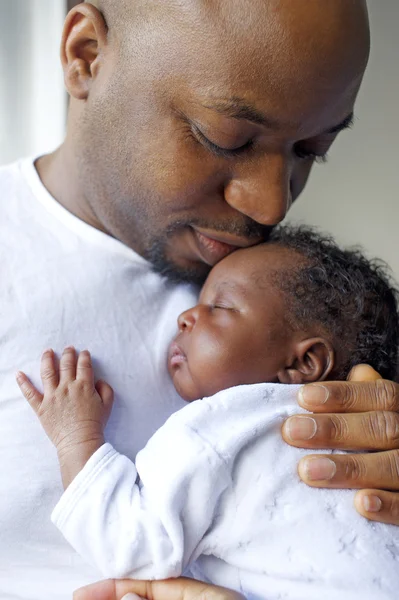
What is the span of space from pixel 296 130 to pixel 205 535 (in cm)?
60

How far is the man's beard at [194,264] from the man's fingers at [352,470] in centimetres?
40

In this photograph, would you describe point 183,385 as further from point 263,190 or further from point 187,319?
point 263,190

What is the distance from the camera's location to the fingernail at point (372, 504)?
0.94 m

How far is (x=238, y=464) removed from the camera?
3.18 feet

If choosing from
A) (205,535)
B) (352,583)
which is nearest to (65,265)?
(205,535)

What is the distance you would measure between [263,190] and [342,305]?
23cm

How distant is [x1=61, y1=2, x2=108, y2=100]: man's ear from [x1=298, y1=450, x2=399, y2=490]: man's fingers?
2.39ft

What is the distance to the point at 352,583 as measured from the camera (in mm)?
903

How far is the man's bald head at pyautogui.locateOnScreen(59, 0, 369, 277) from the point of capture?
101cm

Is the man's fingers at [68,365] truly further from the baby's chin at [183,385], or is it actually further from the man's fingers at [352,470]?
the man's fingers at [352,470]

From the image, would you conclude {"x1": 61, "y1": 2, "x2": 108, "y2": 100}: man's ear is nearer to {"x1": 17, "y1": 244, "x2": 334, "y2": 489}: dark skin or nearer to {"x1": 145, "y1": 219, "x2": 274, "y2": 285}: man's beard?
{"x1": 145, "y1": 219, "x2": 274, "y2": 285}: man's beard

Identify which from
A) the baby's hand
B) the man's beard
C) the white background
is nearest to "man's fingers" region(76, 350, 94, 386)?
the baby's hand

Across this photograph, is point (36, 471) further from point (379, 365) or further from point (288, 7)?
point (288, 7)

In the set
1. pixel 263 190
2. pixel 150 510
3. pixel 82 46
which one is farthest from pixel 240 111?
pixel 150 510
